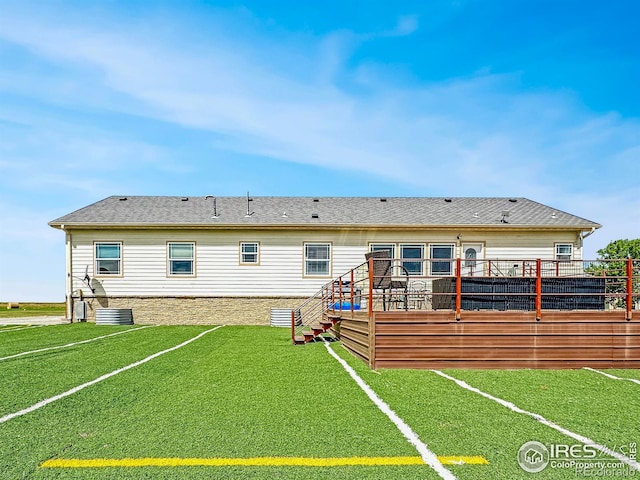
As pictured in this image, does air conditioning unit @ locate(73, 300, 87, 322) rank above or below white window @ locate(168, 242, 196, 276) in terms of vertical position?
below

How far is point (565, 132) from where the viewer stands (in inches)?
560

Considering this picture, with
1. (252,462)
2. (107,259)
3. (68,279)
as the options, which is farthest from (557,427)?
(68,279)

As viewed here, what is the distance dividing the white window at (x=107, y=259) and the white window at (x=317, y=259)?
23.8 ft

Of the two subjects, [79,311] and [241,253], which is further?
[241,253]

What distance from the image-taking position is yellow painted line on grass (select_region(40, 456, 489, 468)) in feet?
11.7

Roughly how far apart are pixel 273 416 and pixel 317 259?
40.7 ft

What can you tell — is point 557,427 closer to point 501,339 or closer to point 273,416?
point 273,416

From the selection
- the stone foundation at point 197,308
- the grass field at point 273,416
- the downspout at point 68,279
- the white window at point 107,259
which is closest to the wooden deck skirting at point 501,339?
A: the grass field at point 273,416

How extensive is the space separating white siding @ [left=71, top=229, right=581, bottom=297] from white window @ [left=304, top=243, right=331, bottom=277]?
0.57 ft

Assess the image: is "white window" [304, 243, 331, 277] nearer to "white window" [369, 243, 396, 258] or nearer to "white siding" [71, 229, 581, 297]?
"white siding" [71, 229, 581, 297]

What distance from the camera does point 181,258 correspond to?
1730 cm

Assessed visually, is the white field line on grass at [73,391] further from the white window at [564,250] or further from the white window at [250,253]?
the white window at [564,250]

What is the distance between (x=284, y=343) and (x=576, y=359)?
644cm

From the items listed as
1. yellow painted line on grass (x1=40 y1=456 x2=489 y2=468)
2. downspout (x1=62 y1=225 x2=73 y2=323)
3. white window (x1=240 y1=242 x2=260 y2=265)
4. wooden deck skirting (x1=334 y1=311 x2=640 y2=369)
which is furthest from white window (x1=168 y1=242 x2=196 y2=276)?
yellow painted line on grass (x1=40 y1=456 x2=489 y2=468)
